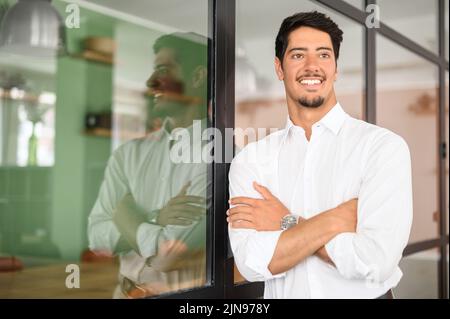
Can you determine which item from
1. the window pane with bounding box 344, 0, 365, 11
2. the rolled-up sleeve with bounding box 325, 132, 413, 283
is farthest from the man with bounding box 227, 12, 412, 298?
the window pane with bounding box 344, 0, 365, 11

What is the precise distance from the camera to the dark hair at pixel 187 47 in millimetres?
1578

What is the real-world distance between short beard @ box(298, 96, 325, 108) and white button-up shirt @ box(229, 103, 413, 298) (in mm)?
47

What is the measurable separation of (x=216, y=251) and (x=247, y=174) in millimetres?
290

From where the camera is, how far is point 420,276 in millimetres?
2953

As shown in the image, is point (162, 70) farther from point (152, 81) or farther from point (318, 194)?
point (318, 194)

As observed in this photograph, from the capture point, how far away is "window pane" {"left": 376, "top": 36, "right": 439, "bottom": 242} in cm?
254

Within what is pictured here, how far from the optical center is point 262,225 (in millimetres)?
1524

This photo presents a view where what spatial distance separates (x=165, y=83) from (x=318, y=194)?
0.53m

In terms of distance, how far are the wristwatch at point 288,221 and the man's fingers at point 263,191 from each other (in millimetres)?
73

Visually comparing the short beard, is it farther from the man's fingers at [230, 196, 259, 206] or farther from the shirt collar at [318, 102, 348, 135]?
the man's fingers at [230, 196, 259, 206]

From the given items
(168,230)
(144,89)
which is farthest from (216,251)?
(144,89)

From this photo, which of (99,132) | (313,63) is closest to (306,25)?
(313,63)

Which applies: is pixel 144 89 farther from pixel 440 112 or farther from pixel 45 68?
pixel 440 112

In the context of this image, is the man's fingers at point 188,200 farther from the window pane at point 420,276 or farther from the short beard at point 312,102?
the window pane at point 420,276
